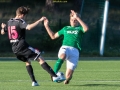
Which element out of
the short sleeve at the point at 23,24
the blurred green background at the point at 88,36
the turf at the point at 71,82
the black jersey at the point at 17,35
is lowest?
the blurred green background at the point at 88,36

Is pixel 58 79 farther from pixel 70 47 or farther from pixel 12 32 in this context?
pixel 12 32

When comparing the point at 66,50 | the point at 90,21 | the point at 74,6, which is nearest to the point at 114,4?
the point at 74,6

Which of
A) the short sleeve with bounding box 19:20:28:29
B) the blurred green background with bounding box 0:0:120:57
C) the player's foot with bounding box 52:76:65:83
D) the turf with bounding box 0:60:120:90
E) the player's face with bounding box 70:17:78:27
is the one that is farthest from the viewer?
the blurred green background with bounding box 0:0:120:57

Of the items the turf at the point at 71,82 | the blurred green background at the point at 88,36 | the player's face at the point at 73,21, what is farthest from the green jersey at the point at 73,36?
the blurred green background at the point at 88,36

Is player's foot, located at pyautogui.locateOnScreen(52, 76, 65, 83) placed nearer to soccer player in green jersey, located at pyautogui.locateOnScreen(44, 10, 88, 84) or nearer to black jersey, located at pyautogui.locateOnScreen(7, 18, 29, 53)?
soccer player in green jersey, located at pyautogui.locateOnScreen(44, 10, 88, 84)

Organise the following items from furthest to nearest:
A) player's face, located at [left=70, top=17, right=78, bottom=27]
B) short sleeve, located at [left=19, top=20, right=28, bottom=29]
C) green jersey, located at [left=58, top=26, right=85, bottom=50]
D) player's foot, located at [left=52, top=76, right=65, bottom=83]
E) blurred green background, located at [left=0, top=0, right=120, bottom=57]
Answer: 1. blurred green background, located at [left=0, top=0, right=120, bottom=57]
2. green jersey, located at [left=58, top=26, right=85, bottom=50]
3. player's face, located at [left=70, top=17, right=78, bottom=27]
4. player's foot, located at [left=52, top=76, right=65, bottom=83]
5. short sleeve, located at [left=19, top=20, right=28, bottom=29]

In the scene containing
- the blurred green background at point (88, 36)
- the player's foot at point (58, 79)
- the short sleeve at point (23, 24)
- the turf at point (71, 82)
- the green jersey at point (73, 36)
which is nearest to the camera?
the turf at point (71, 82)

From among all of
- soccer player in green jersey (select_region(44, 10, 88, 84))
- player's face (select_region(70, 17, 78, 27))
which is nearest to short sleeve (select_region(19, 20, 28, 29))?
soccer player in green jersey (select_region(44, 10, 88, 84))

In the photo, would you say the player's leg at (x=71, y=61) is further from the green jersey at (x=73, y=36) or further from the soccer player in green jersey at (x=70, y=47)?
the green jersey at (x=73, y=36)

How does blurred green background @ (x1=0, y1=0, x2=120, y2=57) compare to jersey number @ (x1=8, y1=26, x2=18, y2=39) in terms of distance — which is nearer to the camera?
jersey number @ (x1=8, y1=26, x2=18, y2=39)

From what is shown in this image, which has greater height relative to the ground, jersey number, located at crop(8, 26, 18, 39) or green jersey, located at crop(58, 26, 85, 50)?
jersey number, located at crop(8, 26, 18, 39)

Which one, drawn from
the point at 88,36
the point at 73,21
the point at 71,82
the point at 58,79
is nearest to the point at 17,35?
the point at 58,79

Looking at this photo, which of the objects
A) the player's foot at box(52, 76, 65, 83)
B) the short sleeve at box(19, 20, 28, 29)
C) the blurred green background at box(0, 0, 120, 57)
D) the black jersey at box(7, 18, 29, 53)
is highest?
the short sleeve at box(19, 20, 28, 29)

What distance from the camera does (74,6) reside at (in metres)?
44.7
